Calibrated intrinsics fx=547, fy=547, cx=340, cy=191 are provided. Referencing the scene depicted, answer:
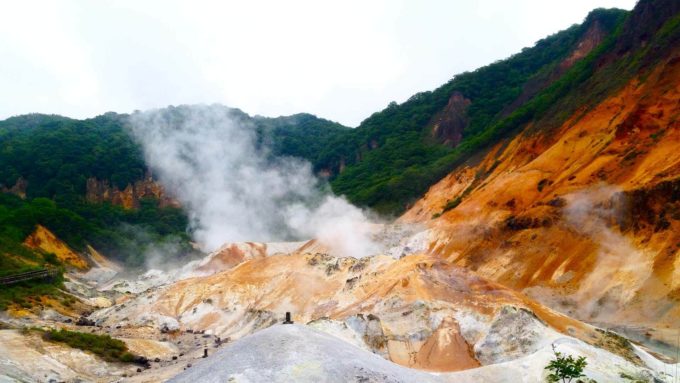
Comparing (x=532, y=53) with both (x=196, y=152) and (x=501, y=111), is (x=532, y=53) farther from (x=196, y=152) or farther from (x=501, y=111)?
(x=196, y=152)

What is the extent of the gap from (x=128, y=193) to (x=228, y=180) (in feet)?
67.8

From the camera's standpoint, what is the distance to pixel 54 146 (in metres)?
107

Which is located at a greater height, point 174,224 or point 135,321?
point 174,224

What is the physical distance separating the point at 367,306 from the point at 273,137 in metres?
126

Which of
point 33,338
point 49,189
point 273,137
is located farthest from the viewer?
point 273,137

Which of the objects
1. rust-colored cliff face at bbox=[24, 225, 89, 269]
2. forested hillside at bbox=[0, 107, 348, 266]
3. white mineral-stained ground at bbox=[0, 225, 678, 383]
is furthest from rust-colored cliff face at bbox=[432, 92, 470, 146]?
rust-colored cliff face at bbox=[24, 225, 89, 269]

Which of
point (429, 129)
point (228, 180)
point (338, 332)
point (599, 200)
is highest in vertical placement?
point (429, 129)

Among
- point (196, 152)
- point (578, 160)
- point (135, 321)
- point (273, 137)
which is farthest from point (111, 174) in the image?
point (578, 160)

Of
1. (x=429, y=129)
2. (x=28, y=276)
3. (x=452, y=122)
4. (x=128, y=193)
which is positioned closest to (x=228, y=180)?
(x=128, y=193)

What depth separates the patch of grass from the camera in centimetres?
2566

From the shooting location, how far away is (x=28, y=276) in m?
47.4

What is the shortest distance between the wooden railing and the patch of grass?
2168cm

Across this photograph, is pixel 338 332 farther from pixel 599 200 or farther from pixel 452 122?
pixel 452 122

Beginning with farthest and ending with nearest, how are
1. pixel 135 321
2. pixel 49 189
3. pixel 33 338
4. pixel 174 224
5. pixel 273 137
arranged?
1. pixel 273 137
2. pixel 174 224
3. pixel 49 189
4. pixel 135 321
5. pixel 33 338
